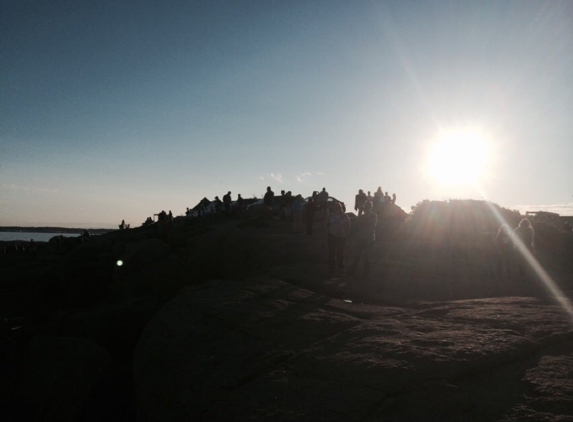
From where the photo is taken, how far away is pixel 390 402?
309 centimetres

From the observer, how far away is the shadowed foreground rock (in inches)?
120

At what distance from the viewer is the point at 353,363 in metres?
3.78

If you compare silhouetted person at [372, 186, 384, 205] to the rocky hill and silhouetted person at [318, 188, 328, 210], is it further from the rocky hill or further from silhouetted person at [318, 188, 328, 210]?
the rocky hill

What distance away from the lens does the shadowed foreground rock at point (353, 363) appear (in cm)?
305

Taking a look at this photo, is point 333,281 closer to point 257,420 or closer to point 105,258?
point 257,420

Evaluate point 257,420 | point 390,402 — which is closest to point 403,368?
point 390,402

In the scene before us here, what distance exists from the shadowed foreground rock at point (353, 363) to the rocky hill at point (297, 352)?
0.6 inches

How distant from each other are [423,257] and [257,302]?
411 inches

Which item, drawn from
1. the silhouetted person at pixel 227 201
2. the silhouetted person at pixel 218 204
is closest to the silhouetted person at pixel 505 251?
the silhouetted person at pixel 227 201

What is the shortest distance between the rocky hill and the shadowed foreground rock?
2cm

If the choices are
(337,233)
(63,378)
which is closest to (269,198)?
(337,233)

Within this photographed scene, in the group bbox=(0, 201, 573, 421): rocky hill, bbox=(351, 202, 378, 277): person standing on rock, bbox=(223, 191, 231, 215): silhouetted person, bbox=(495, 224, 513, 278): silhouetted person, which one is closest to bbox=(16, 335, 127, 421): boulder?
bbox=(0, 201, 573, 421): rocky hill

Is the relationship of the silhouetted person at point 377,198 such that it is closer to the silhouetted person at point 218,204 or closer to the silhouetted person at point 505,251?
the silhouetted person at point 505,251

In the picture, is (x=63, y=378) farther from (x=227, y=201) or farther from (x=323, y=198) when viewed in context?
(x=227, y=201)
